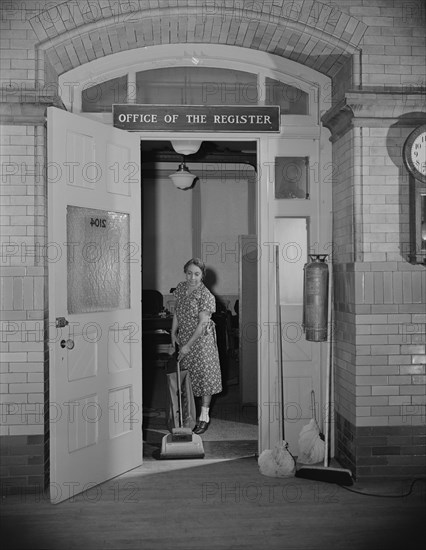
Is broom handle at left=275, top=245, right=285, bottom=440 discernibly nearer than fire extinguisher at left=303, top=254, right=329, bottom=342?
No

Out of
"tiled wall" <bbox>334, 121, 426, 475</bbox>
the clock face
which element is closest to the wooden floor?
"tiled wall" <bbox>334, 121, 426, 475</bbox>

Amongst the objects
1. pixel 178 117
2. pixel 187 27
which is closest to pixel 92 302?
pixel 178 117

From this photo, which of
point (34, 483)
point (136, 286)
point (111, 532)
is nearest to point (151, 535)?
point (111, 532)

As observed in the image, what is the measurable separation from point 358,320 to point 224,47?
251 centimetres

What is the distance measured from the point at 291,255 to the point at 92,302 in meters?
1.75

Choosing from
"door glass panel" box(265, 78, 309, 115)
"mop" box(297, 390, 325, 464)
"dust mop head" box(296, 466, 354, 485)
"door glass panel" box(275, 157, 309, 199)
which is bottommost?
"dust mop head" box(296, 466, 354, 485)

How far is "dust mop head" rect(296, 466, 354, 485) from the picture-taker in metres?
4.85

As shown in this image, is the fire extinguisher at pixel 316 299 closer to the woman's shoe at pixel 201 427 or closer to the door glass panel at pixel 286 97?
the door glass panel at pixel 286 97

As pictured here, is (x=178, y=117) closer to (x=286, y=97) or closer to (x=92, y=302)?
(x=286, y=97)

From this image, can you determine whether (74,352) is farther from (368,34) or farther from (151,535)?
(368,34)

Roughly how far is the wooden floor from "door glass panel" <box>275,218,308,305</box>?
1.54 metres

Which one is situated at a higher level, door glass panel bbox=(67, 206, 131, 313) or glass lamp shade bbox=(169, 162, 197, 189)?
glass lamp shade bbox=(169, 162, 197, 189)

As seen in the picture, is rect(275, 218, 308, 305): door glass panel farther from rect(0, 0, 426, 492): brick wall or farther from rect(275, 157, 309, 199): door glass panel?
rect(0, 0, 426, 492): brick wall

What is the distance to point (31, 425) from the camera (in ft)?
15.7
